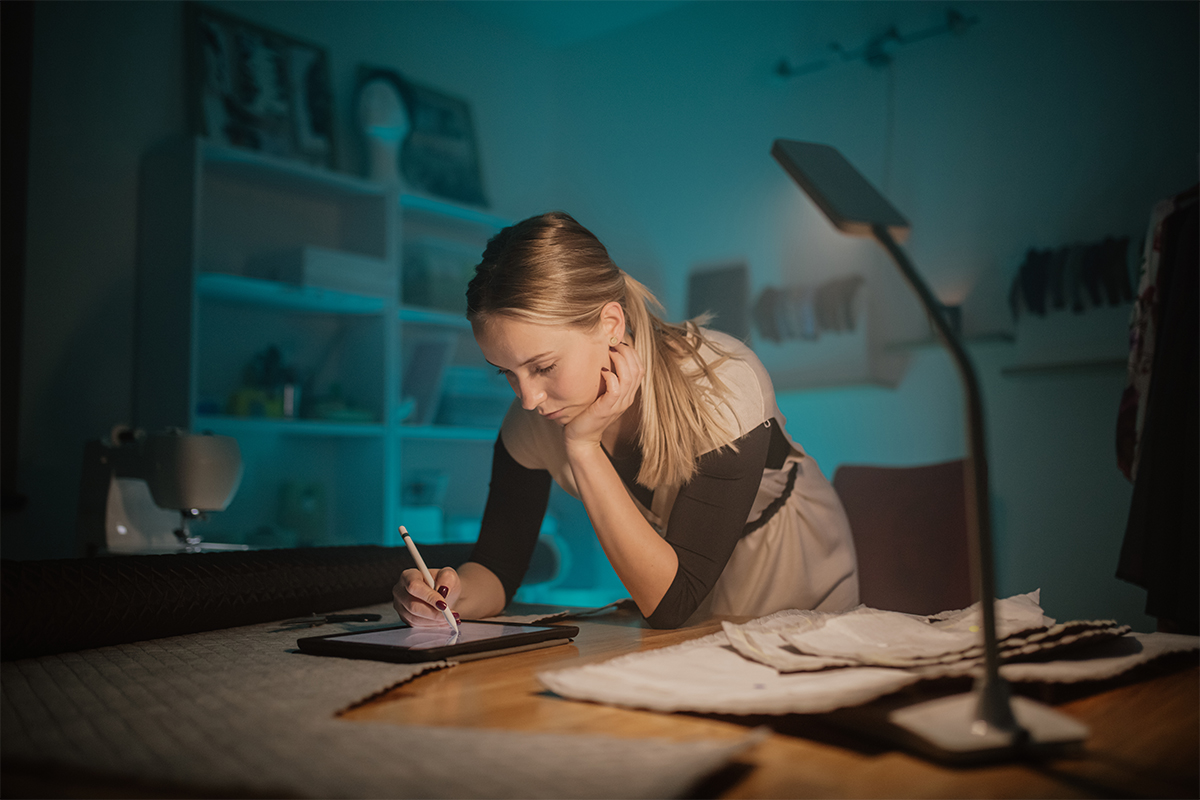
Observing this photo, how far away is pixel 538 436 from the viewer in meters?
1.39

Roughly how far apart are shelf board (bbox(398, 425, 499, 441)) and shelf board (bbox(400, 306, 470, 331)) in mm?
446

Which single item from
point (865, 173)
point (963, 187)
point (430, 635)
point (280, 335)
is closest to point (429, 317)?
point (280, 335)

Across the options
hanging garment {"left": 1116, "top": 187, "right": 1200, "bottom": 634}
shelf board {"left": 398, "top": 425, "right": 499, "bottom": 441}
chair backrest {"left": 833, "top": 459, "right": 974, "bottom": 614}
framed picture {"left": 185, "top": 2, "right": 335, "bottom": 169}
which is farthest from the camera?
shelf board {"left": 398, "top": 425, "right": 499, "bottom": 441}

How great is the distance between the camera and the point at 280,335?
3404mm

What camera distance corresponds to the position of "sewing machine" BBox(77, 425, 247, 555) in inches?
64.5

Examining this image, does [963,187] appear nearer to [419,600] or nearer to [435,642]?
[419,600]

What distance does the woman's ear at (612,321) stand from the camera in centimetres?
130

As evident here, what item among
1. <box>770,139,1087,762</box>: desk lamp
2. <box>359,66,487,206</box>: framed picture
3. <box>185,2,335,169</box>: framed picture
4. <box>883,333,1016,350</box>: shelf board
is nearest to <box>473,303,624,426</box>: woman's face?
<box>770,139,1087,762</box>: desk lamp

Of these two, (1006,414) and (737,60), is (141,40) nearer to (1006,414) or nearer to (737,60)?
(737,60)

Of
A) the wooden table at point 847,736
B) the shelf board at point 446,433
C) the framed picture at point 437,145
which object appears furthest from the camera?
the framed picture at point 437,145

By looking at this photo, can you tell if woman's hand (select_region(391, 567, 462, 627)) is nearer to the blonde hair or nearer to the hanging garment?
the blonde hair

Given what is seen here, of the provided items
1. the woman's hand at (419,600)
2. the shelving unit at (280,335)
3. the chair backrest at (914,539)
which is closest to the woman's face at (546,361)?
the woman's hand at (419,600)

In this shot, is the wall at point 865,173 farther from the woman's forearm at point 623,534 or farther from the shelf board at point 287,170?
the woman's forearm at point 623,534

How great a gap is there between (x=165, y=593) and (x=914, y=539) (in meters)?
1.95
